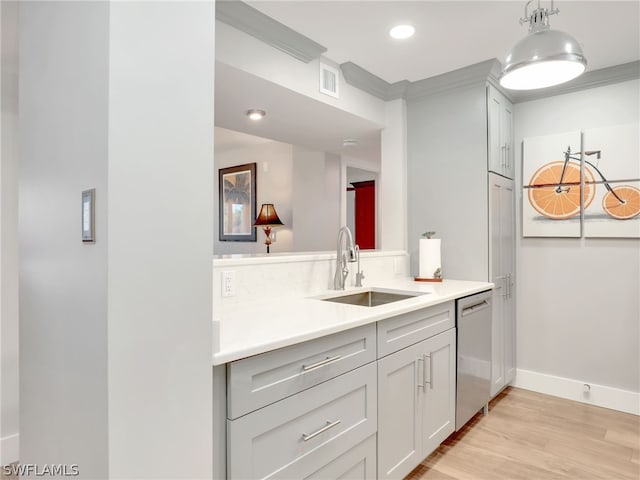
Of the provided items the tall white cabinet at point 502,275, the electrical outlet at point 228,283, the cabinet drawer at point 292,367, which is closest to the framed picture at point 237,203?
the tall white cabinet at point 502,275

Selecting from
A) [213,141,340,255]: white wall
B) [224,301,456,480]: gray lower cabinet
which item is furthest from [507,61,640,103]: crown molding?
[213,141,340,255]: white wall

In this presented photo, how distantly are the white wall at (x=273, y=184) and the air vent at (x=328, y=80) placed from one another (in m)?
2.26

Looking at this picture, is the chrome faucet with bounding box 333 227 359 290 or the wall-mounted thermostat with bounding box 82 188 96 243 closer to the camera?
the wall-mounted thermostat with bounding box 82 188 96 243

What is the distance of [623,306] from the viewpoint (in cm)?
278

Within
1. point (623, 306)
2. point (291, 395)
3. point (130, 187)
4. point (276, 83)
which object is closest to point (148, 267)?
point (130, 187)

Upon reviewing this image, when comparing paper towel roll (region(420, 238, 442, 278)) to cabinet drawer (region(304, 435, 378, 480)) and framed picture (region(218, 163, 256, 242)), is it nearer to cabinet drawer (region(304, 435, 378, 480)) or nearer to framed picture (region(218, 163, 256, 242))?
cabinet drawer (region(304, 435, 378, 480))

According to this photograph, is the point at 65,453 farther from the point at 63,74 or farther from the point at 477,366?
the point at 477,366

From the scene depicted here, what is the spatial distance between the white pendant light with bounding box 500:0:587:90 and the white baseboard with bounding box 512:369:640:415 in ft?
7.39

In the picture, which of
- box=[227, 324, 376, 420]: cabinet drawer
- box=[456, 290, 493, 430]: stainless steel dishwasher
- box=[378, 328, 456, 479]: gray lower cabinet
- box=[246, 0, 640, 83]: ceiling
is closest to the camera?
box=[227, 324, 376, 420]: cabinet drawer

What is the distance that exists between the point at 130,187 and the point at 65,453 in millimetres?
745

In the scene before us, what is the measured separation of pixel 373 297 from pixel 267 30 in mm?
1665

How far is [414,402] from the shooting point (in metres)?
1.92

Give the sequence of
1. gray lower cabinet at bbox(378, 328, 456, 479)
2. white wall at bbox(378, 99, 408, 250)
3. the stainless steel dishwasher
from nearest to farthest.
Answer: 1. gray lower cabinet at bbox(378, 328, 456, 479)
2. the stainless steel dishwasher
3. white wall at bbox(378, 99, 408, 250)

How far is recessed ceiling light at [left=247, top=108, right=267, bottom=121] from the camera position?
274 centimetres
